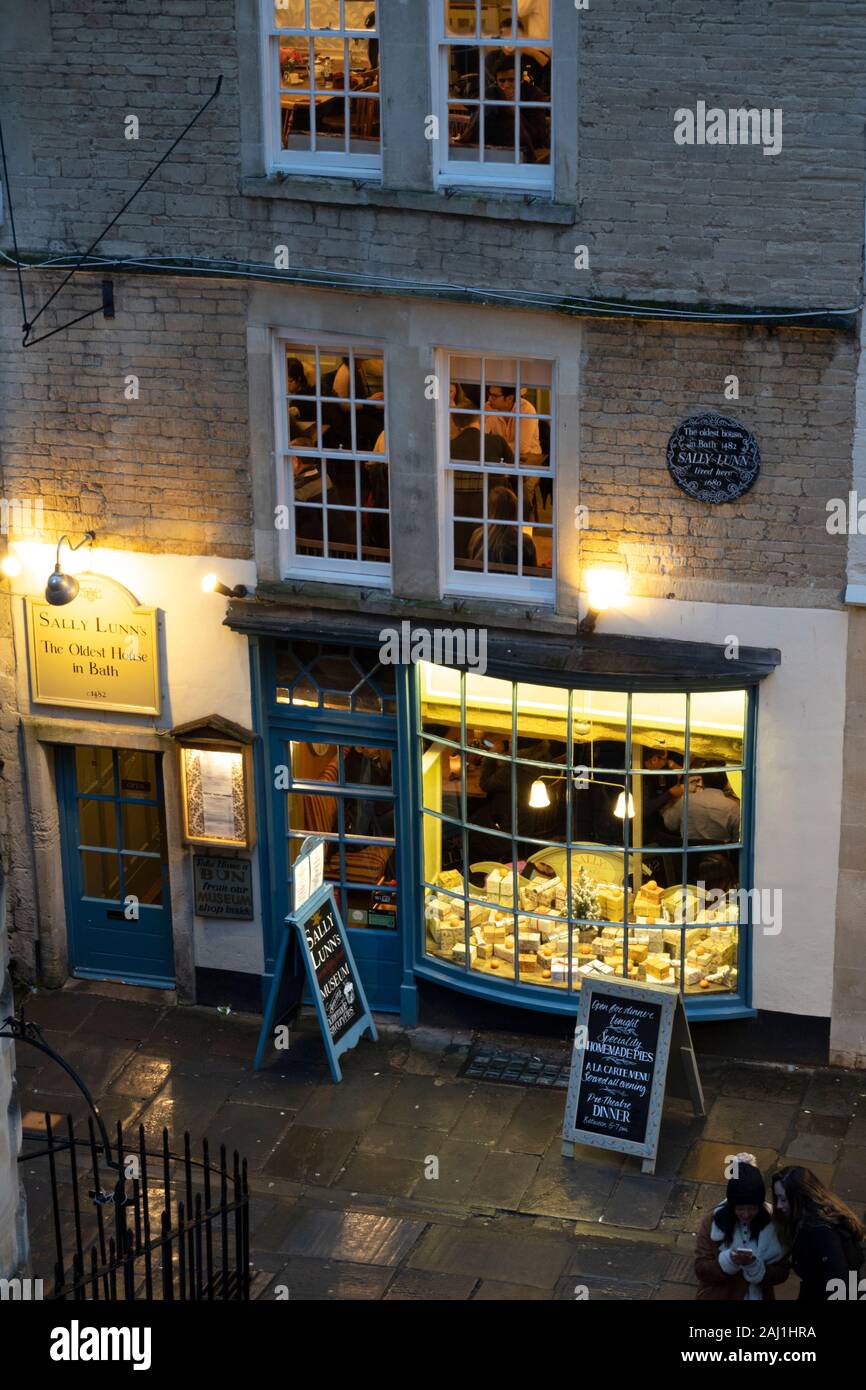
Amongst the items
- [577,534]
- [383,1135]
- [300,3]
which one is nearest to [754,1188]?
[383,1135]

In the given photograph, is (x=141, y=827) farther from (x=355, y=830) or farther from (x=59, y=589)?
(x=59, y=589)

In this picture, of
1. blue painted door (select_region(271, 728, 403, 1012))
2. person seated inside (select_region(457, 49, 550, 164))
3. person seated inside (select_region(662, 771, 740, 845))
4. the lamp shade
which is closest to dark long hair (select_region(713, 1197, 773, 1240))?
person seated inside (select_region(662, 771, 740, 845))

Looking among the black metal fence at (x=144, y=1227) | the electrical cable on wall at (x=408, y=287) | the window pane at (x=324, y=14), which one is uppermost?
the window pane at (x=324, y=14)

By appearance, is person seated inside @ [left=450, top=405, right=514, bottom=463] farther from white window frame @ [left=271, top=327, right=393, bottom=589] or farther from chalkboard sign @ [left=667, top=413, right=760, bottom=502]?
chalkboard sign @ [left=667, top=413, right=760, bottom=502]

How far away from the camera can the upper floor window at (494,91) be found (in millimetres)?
13289

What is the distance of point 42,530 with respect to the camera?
15336mm

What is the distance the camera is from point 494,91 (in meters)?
13.5

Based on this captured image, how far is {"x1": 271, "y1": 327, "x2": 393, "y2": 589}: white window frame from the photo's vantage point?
14.3 metres

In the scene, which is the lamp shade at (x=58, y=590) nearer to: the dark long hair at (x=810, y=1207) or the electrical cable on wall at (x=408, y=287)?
the electrical cable on wall at (x=408, y=287)

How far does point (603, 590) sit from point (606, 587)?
0.10 ft

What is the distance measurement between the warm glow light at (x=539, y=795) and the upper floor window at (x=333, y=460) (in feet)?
6.07

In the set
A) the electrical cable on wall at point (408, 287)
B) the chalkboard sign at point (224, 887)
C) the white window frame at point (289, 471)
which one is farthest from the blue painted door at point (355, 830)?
the electrical cable on wall at point (408, 287)

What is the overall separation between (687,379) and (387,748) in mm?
3577

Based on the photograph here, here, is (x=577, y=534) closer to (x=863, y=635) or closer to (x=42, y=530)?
(x=863, y=635)
